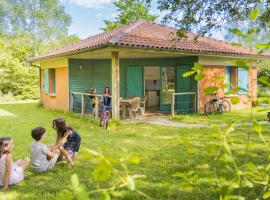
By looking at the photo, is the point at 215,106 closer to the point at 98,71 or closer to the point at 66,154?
the point at 98,71

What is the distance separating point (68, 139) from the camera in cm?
630

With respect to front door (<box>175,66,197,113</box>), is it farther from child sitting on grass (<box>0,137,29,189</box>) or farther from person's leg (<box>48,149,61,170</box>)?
child sitting on grass (<box>0,137,29,189</box>)

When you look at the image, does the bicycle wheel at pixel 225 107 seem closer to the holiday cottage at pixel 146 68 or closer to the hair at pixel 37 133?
the holiday cottage at pixel 146 68

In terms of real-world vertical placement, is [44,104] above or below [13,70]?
below

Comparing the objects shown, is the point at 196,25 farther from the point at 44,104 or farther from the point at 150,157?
the point at 44,104

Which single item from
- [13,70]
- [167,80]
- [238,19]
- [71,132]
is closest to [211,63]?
[167,80]

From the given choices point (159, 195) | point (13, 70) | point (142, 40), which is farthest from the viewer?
point (13, 70)

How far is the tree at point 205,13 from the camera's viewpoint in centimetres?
682

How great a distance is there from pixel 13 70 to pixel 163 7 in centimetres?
2212

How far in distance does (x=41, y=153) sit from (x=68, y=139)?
2.48 feet

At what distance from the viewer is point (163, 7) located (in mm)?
7137

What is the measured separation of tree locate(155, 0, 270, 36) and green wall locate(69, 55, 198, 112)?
307 inches

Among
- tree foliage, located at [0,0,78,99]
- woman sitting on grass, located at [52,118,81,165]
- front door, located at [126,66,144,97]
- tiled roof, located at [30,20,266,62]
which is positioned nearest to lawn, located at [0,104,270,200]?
woman sitting on grass, located at [52,118,81,165]

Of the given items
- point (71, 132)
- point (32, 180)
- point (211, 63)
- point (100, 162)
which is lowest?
point (32, 180)
